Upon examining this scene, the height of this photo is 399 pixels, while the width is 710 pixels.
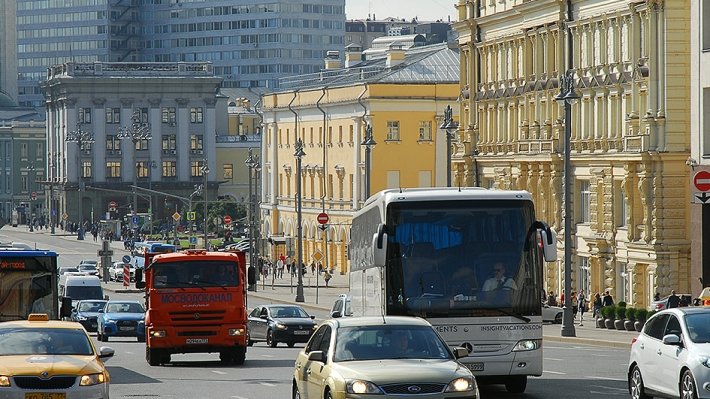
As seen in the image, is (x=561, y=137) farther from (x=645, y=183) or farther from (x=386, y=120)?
(x=386, y=120)

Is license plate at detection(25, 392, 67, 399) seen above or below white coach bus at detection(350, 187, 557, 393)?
below

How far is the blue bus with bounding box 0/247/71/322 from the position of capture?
1414 inches

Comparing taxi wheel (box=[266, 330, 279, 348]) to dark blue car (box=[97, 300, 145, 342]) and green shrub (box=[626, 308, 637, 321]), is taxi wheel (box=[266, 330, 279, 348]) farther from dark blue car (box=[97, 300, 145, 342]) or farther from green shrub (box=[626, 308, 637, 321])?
green shrub (box=[626, 308, 637, 321])

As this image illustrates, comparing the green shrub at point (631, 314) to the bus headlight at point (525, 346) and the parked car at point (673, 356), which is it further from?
the parked car at point (673, 356)

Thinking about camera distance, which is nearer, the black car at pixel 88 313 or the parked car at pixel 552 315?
the black car at pixel 88 313

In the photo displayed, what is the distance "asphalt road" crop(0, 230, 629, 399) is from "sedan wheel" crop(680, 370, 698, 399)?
4371 mm

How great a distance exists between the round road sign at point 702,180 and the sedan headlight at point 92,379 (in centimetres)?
3259

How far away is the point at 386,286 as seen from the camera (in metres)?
30.0

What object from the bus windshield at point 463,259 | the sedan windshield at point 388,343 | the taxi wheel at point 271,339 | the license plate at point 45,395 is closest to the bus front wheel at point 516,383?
the bus windshield at point 463,259

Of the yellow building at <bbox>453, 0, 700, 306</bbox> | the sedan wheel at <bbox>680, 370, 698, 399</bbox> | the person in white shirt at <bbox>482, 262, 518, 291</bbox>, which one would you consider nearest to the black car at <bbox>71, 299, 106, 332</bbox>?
the yellow building at <bbox>453, 0, 700, 306</bbox>

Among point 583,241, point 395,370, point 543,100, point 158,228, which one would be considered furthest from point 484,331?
point 158,228

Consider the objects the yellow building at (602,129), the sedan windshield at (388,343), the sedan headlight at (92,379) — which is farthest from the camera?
the yellow building at (602,129)

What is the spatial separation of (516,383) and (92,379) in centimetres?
767

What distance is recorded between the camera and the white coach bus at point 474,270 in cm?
2955
